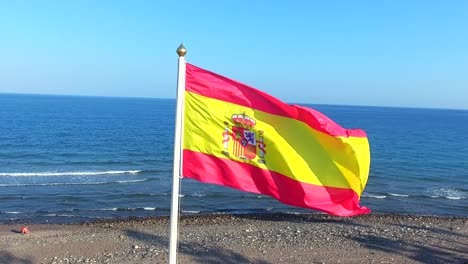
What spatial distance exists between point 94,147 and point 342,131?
41.2 m

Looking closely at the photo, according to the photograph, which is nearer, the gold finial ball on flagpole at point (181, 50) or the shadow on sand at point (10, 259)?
the gold finial ball on flagpole at point (181, 50)

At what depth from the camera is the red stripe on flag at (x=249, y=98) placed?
6.31 m

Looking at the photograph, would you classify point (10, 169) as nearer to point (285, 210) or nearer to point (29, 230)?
point (29, 230)

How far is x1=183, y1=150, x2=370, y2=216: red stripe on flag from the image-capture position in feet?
21.2

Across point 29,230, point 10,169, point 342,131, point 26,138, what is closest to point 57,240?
point 29,230

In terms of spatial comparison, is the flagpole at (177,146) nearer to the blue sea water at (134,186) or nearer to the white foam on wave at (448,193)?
the blue sea water at (134,186)

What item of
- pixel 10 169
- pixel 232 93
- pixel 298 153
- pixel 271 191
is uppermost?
pixel 232 93

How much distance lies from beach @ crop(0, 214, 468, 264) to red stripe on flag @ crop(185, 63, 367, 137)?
22.1 feet

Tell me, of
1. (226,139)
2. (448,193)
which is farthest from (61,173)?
(226,139)

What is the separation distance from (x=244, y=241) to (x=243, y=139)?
27.9ft

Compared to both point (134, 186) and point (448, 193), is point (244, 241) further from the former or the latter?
point (448, 193)

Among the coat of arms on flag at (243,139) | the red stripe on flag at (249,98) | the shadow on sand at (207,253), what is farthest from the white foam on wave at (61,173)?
the red stripe on flag at (249,98)

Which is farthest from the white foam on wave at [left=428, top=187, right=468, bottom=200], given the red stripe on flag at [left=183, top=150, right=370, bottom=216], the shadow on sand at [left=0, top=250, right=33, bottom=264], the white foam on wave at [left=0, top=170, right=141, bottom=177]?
the red stripe on flag at [left=183, top=150, right=370, bottom=216]

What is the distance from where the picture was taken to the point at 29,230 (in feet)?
56.0
